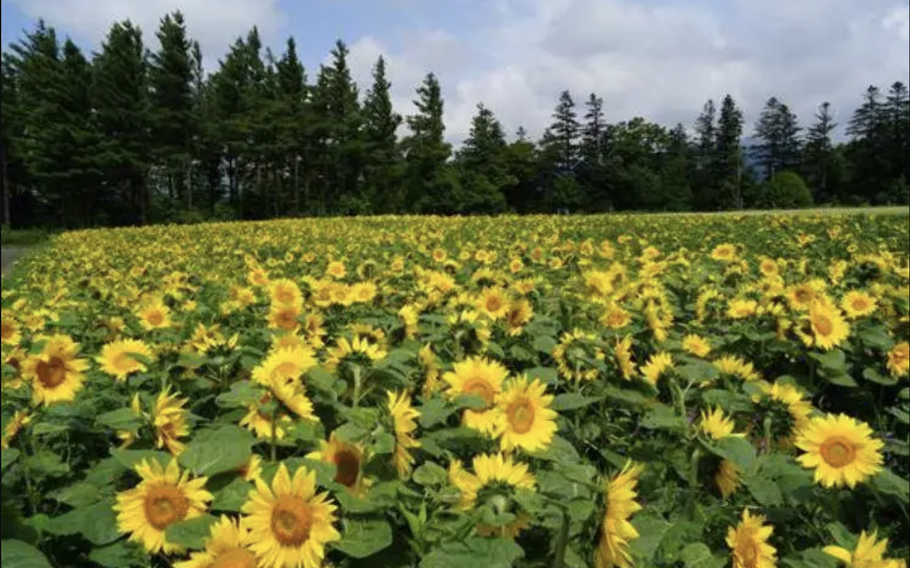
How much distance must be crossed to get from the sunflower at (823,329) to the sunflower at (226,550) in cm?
245

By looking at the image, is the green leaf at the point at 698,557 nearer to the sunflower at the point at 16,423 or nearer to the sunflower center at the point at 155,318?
the sunflower at the point at 16,423

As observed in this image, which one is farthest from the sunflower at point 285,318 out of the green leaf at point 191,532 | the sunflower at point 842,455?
the sunflower at point 842,455

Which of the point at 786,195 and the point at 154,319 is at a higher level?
the point at 786,195

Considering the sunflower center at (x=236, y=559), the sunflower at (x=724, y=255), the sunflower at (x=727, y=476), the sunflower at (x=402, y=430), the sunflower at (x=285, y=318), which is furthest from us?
the sunflower at (x=724, y=255)

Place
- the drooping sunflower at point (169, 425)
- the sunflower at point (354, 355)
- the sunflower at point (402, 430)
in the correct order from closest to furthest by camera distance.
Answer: the sunflower at point (402, 430) < the drooping sunflower at point (169, 425) < the sunflower at point (354, 355)

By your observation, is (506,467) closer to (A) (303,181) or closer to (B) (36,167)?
(B) (36,167)

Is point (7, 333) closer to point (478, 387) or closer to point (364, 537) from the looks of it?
point (364, 537)

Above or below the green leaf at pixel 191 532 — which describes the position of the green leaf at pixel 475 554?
below

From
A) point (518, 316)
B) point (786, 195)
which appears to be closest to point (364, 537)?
point (518, 316)

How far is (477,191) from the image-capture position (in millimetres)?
48219

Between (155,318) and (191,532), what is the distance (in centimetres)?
199

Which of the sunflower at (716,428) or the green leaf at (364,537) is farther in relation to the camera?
the sunflower at (716,428)

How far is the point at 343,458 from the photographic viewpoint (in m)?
1.54

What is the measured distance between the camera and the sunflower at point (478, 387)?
5.71 ft
